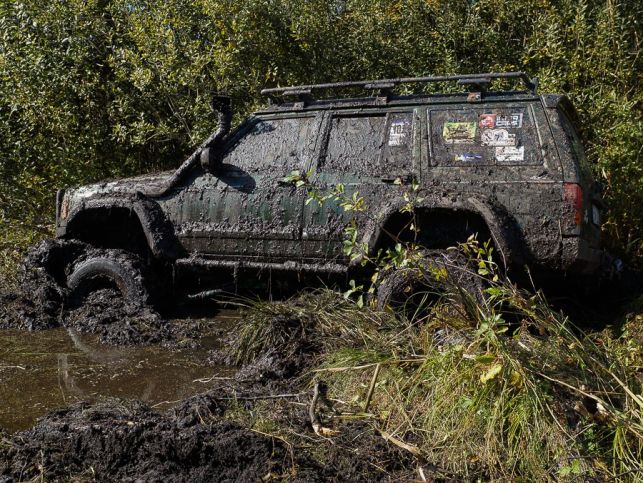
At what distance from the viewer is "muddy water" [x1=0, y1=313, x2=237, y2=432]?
4.52 metres

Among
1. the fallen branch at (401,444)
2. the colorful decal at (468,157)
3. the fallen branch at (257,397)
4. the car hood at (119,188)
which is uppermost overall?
the colorful decal at (468,157)

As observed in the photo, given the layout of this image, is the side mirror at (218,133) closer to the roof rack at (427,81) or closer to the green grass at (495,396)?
the roof rack at (427,81)

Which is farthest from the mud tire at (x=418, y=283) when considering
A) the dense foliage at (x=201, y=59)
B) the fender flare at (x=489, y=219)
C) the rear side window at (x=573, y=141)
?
the dense foliage at (x=201, y=59)

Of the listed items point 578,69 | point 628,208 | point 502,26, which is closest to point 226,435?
point 628,208

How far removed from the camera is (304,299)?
5.95 m

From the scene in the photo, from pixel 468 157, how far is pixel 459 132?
248 millimetres

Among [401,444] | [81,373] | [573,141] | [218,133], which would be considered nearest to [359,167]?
[218,133]

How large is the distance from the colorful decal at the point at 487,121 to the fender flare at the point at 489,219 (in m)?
0.68

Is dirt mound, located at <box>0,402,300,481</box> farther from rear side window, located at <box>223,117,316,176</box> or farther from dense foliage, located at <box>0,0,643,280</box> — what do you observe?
dense foliage, located at <box>0,0,643,280</box>

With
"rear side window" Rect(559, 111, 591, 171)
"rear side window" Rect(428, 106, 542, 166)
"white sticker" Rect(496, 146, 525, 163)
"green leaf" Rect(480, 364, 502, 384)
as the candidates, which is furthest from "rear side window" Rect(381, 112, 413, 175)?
"green leaf" Rect(480, 364, 502, 384)

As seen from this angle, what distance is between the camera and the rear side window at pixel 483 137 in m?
5.67

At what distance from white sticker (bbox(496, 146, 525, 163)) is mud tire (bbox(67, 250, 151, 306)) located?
3.18m

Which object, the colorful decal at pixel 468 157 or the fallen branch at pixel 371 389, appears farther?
the colorful decal at pixel 468 157

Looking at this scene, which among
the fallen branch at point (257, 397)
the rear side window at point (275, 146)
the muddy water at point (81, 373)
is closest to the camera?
the fallen branch at point (257, 397)
